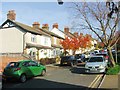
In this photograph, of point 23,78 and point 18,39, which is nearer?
point 23,78

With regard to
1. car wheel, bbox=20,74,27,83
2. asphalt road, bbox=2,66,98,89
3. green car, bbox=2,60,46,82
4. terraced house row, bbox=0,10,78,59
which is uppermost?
terraced house row, bbox=0,10,78,59

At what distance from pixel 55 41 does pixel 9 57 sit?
89.8 feet

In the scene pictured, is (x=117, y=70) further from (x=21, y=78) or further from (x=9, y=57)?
(x=9, y=57)

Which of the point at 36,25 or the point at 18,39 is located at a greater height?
the point at 36,25

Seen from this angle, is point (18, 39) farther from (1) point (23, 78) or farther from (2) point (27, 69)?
(1) point (23, 78)

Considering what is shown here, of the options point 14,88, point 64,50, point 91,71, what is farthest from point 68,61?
point 64,50

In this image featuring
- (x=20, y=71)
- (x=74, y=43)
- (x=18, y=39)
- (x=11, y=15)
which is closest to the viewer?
(x=20, y=71)

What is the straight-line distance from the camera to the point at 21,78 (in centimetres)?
1859

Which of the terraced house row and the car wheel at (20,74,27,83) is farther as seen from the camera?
the terraced house row

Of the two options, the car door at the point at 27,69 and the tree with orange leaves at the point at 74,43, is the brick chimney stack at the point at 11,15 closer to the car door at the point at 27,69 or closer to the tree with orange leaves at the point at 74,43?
the tree with orange leaves at the point at 74,43

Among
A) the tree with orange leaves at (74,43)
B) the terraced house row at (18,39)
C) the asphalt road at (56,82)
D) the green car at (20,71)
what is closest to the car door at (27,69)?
the green car at (20,71)

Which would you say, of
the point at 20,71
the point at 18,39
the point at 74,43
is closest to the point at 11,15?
the point at 18,39

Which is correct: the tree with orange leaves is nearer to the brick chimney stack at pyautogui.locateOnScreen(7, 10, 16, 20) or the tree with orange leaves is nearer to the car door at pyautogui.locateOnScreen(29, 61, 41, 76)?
the brick chimney stack at pyautogui.locateOnScreen(7, 10, 16, 20)

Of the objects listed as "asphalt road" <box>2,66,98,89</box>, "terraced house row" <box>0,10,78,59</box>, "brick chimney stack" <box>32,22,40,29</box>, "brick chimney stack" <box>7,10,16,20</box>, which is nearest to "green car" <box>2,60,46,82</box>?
"asphalt road" <box>2,66,98,89</box>
